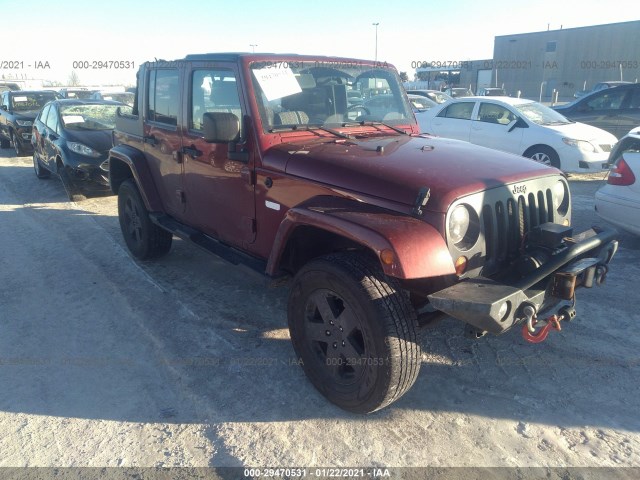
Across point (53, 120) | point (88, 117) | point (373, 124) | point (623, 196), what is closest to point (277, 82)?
point (373, 124)

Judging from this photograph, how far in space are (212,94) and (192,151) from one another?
500mm

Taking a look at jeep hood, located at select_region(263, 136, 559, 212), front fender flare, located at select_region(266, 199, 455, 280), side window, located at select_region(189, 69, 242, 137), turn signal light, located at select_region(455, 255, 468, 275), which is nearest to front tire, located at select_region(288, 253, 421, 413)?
front fender flare, located at select_region(266, 199, 455, 280)

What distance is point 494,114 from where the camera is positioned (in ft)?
31.7

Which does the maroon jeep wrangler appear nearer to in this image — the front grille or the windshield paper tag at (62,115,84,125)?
the front grille

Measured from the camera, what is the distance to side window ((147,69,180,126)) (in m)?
4.36

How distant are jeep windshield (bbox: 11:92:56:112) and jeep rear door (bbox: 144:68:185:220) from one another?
10704 mm

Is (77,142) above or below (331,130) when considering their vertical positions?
below

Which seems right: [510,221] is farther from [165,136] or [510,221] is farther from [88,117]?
[88,117]

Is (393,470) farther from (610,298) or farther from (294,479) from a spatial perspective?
(610,298)

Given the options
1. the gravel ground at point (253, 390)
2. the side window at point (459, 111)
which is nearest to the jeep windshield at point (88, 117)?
the gravel ground at point (253, 390)

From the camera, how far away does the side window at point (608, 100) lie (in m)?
10.6

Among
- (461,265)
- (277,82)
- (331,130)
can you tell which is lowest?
(461,265)

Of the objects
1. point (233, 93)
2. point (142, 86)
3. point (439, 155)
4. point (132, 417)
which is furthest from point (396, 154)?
point (142, 86)

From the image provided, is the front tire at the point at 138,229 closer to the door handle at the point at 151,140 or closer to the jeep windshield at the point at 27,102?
the door handle at the point at 151,140
